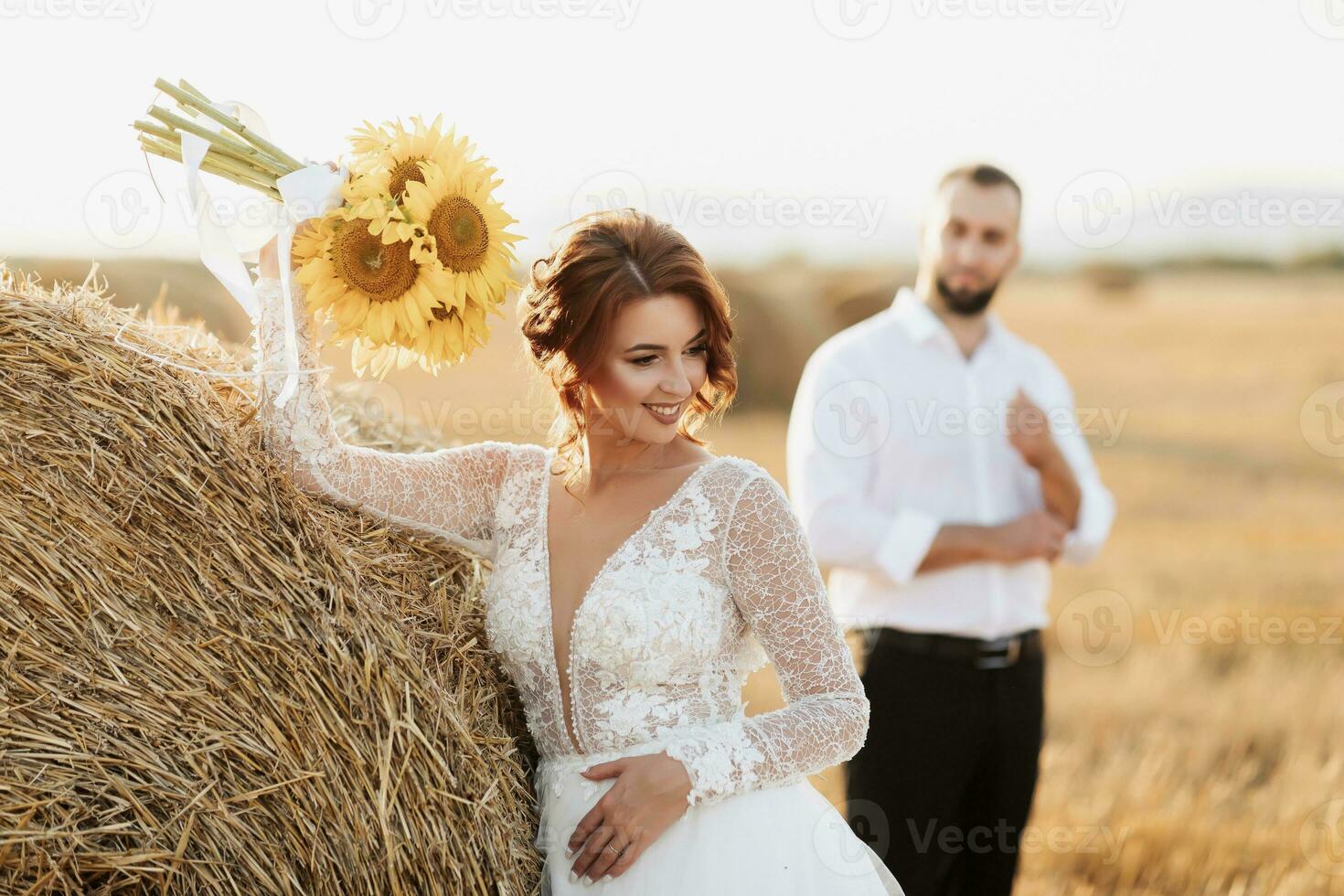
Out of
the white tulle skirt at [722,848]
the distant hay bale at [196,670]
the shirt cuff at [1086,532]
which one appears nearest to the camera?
the distant hay bale at [196,670]

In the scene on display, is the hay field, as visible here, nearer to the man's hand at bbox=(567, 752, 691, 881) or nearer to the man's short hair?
the man's hand at bbox=(567, 752, 691, 881)

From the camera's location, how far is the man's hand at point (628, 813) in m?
2.05

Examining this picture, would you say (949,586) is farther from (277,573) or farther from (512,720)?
(277,573)

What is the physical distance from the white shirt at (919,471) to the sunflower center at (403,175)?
5.37 ft

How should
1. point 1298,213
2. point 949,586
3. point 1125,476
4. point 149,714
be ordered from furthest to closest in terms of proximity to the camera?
point 1125,476
point 1298,213
point 949,586
point 149,714

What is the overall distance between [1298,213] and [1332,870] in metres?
2.23

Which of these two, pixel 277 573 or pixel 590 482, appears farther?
pixel 590 482

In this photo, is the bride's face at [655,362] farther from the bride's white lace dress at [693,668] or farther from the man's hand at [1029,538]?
the man's hand at [1029,538]

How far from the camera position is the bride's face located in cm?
219

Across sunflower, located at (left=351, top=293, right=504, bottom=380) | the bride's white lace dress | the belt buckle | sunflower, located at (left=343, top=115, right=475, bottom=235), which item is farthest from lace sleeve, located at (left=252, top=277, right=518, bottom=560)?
the belt buckle

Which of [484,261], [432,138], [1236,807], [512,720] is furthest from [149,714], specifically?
[1236,807]

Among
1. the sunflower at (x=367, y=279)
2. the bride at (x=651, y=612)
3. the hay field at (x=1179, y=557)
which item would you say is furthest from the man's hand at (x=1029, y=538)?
the sunflower at (x=367, y=279)

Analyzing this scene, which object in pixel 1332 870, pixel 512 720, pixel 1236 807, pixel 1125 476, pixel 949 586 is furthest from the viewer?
pixel 1125 476

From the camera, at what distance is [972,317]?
3.57 m
